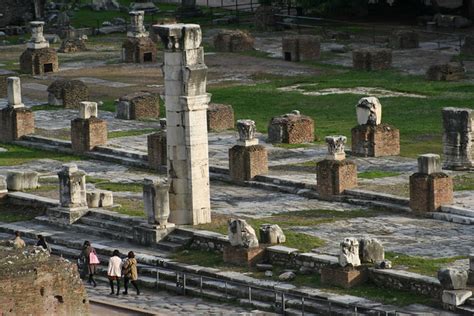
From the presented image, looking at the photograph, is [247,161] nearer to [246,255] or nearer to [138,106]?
[246,255]

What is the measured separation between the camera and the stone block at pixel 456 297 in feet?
122

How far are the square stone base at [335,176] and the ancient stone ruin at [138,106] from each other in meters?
13.8

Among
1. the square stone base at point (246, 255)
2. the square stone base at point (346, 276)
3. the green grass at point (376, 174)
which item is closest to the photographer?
the square stone base at point (346, 276)

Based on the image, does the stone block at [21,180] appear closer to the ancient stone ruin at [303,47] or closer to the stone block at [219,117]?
the stone block at [219,117]

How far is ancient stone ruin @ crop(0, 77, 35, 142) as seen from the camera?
59.4 meters

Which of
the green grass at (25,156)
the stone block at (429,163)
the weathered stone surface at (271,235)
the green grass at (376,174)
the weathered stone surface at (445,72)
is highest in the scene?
the stone block at (429,163)

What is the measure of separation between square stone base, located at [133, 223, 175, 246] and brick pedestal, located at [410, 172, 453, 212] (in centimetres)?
567

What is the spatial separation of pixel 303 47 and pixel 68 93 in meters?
12.3

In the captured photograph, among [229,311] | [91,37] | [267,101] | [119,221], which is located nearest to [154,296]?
[229,311]

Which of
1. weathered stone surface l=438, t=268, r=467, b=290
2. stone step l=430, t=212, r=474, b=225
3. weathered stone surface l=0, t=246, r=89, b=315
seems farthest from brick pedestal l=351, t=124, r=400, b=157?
weathered stone surface l=0, t=246, r=89, b=315

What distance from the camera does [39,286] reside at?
119ft

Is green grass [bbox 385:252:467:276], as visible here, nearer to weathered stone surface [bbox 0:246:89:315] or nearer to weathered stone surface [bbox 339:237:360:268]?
weathered stone surface [bbox 339:237:360:268]

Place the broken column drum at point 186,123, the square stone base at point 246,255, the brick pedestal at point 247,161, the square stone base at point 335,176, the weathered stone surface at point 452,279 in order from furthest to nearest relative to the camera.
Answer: the brick pedestal at point 247,161, the square stone base at point 335,176, the broken column drum at point 186,123, the square stone base at point 246,255, the weathered stone surface at point 452,279

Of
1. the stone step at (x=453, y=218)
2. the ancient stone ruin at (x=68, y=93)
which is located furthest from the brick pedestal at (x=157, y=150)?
the ancient stone ruin at (x=68, y=93)
